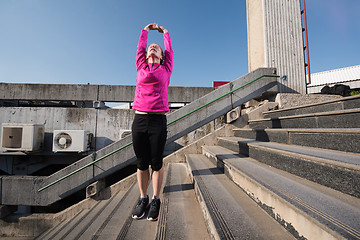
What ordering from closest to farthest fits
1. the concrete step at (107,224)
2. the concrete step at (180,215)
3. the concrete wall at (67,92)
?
1. the concrete step at (180,215)
2. the concrete step at (107,224)
3. the concrete wall at (67,92)

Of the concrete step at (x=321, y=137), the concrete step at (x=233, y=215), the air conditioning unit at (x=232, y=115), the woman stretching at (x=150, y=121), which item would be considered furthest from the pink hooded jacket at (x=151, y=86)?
the air conditioning unit at (x=232, y=115)

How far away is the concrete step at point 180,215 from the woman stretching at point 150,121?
20cm

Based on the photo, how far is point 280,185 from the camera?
1221mm

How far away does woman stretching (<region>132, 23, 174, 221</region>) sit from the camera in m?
1.67

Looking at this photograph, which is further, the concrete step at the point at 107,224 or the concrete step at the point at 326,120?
the concrete step at the point at 107,224

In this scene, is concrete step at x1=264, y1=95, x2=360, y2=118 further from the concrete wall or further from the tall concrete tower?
the concrete wall

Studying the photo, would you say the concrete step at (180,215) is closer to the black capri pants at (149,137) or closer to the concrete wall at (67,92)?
the black capri pants at (149,137)

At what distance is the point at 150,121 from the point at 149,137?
183mm

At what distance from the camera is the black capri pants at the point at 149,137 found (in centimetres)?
166

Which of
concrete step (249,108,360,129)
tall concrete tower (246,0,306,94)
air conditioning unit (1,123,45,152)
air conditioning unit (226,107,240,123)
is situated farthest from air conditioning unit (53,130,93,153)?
tall concrete tower (246,0,306,94)

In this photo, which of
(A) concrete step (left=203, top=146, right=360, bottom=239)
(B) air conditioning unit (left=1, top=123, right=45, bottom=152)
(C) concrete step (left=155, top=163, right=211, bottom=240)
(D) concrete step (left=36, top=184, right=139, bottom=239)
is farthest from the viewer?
(B) air conditioning unit (left=1, top=123, right=45, bottom=152)

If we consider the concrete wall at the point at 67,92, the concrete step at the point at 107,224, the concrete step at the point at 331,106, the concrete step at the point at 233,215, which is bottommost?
the concrete step at the point at 107,224

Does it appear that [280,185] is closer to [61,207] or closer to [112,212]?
[112,212]

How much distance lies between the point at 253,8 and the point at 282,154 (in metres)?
5.54
